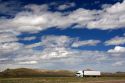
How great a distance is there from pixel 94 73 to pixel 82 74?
34.7ft

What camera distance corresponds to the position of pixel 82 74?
145 meters

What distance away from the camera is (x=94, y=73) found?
153 meters
